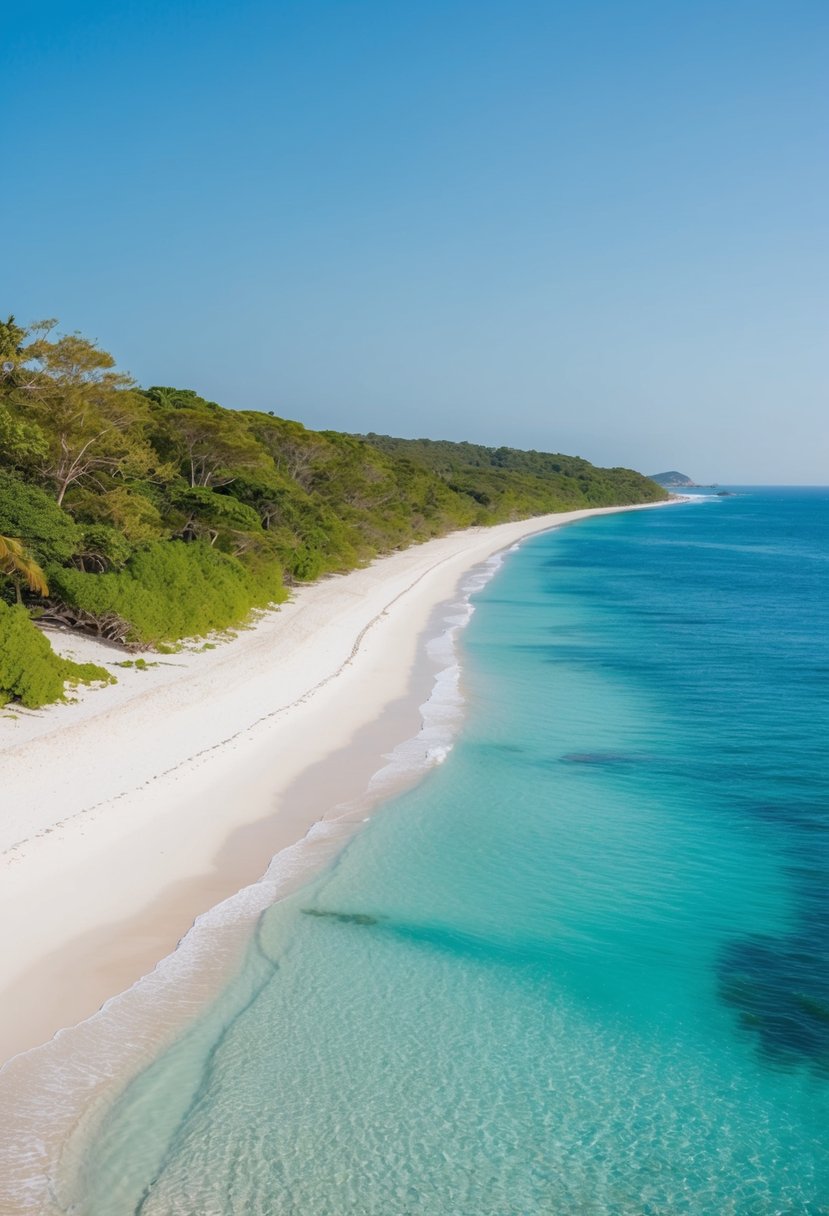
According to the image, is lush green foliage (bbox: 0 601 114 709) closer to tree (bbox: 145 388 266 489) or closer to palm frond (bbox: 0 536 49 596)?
palm frond (bbox: 0 536 49 596)

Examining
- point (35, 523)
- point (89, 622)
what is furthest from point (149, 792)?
point (89, 622)

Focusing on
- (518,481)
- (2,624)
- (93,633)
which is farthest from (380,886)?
(518,481)

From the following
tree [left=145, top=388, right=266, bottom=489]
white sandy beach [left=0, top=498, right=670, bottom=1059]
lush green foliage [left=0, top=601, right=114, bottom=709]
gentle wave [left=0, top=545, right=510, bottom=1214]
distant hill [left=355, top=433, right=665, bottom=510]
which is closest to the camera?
gentle wave [left=0, top=545, right=510, bottom=1214]

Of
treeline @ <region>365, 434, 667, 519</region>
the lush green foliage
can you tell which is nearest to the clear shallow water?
the lush green foliage

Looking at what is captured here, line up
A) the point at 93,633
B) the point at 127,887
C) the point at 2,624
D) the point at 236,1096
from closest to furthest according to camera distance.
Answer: the point at 236,1096 < the point at 127,887 < the point at 2,624 < the point at 93,633

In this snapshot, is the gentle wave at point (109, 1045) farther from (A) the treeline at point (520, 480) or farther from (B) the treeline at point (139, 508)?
(A) the treeline at point (520, 480)

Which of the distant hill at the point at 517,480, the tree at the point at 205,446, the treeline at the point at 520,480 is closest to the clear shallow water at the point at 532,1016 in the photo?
the tree at the point at 205,446

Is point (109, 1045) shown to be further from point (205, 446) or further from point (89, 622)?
point (205, 446)

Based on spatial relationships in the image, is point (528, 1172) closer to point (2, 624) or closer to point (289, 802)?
point (289, 802)

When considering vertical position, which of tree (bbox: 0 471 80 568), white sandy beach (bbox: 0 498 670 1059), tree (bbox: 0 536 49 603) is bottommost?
white sandy beach (bbox: 0 498 670 1059)
